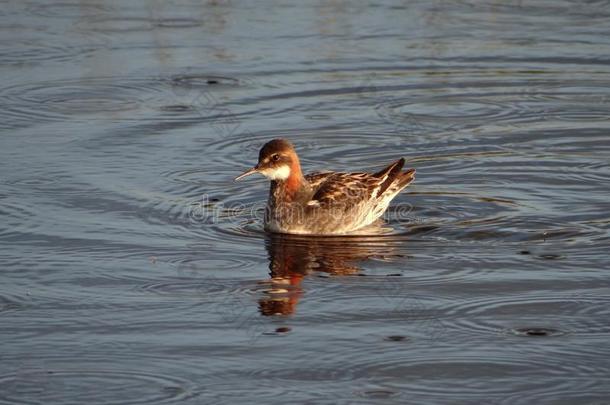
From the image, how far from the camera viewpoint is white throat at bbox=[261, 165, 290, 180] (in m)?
14.4

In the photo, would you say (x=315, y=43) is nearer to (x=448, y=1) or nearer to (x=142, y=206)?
(x=448, y=1)

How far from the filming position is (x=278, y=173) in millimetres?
14438

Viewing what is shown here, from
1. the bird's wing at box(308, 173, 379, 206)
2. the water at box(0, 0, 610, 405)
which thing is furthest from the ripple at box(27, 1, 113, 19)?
the bird's wing at box(308, 173, 379, 206)

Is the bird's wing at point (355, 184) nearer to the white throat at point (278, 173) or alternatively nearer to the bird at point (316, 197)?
the bird at point (316, 197)

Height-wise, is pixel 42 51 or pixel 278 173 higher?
pixel 42 51

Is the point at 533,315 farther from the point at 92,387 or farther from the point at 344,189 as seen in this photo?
the point at 344,189

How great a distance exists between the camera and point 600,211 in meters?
14.4

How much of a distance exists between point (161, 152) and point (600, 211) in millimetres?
5209

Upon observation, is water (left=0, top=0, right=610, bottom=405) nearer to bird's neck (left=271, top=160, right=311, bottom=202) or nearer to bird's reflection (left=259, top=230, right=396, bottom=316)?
bird's reflection (left=259, top=230, right=396, bottom=316)

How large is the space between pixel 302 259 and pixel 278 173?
4.85 ft

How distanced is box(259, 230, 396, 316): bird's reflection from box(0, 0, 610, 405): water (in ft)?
0.13

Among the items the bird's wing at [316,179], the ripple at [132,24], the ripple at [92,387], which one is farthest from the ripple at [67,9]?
the ripple at [92,387]

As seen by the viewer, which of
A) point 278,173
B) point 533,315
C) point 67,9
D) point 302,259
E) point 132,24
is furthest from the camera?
point 67,9

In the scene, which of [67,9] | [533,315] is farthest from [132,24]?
[533,315]
